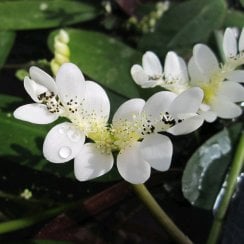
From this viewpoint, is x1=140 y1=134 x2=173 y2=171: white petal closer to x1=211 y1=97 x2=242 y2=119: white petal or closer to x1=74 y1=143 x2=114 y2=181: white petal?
x1=74 y1=143 x2=114 y2=181: white petal

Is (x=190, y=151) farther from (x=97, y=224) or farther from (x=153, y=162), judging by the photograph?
(x=153, y=162)

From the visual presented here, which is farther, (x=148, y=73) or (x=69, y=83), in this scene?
(x=148, y=73)

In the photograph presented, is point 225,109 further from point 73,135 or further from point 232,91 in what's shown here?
point 73,135

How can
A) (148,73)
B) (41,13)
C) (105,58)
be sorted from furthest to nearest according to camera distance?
(41,13)
(105,58)
(148,73)

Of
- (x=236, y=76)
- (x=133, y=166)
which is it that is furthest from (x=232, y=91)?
(x=133, y=166)

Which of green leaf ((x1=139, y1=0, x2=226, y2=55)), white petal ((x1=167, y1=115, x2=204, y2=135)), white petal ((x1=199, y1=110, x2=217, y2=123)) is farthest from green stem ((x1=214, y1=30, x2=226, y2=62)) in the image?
white petal ((x1=167, y1=115, x2=204, y2=135))

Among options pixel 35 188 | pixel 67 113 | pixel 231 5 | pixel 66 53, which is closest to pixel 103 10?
pixel 231 5

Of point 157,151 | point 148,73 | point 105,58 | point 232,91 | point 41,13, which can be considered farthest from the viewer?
point 41,13
